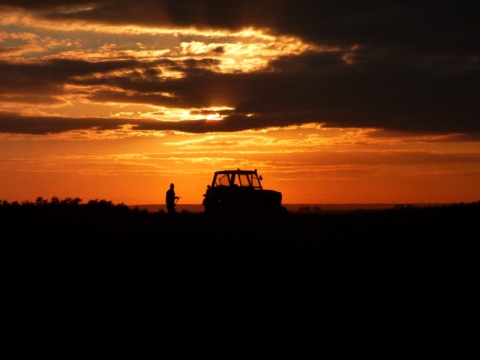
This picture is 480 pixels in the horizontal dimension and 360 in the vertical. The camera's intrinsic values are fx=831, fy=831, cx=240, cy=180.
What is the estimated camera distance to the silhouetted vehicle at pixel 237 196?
3849 cm

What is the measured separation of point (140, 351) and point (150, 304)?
299 centimetres

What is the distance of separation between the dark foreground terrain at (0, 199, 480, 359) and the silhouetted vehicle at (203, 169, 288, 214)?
5983 mm

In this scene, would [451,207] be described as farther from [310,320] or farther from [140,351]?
[140,351]

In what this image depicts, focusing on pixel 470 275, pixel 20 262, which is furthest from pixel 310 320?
pixel 20 262

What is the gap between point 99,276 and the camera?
2459 centimetres

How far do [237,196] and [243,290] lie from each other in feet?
53.9

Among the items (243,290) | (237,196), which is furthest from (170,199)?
(243,290)

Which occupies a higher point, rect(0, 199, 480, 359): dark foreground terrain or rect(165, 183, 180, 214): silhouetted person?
rect(165, 183, 180, 214): silhouetted person

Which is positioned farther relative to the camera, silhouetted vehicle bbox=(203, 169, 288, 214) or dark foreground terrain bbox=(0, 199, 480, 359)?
silhouetted vehicle bbox=(203, 169, 288, 214)

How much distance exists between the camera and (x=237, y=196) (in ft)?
128

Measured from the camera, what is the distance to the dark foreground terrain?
19406 mm

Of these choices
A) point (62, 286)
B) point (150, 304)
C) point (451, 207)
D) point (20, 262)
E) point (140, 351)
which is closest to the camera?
point (140, 351)

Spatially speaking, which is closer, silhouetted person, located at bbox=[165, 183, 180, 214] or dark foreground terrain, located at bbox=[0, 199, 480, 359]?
dark foreground terrain, located at bbox=[0, 199, 480, 359]

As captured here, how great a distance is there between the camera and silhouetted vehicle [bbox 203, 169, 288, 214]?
38.5 m
